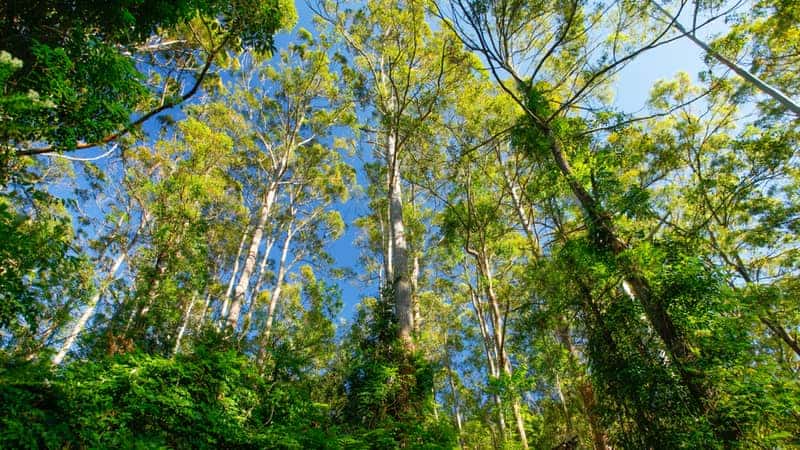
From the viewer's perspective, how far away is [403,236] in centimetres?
695

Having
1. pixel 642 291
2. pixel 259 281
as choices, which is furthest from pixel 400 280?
pixel 259 281

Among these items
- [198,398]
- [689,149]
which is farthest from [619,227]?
[689,149]

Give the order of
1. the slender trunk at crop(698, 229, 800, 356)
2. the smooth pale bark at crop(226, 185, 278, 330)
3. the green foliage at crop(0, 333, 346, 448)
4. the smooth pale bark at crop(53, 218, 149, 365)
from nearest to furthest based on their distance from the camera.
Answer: the green foliage at crop(0, 333, 346, 448)
the slender trunk at crop(698, 229, 800, 356)
the smooth pale bark at crop(226, 185, 278, 330)
the smooth pale bark at crop(53, 218, 149, 365)

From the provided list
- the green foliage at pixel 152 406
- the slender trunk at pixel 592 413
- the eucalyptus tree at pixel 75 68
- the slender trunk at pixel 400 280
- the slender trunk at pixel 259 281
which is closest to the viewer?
the green foliage at pixel 152 406

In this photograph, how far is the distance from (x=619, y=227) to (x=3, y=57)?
6151 mm

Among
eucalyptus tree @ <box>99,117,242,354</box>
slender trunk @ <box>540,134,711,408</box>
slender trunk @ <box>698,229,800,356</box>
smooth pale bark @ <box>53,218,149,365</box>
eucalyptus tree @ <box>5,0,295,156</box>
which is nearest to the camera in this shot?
eucalyptus tree @ <box>5,0,295,156</box>

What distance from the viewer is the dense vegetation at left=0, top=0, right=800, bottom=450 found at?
336 cm

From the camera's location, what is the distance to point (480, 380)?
59.9 ft

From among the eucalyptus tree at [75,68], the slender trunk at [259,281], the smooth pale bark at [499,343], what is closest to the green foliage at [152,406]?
the eucalyptus tree at [75,68]

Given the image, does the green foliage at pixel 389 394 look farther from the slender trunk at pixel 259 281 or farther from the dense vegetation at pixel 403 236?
the slender trunk at pixel 259 281

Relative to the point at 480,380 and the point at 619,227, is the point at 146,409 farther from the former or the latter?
the point at 480,380

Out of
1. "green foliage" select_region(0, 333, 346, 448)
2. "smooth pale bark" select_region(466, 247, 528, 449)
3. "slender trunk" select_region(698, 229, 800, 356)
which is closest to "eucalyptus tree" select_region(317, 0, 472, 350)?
"smooth pale bark" select_region(466, 247, 528, 449)

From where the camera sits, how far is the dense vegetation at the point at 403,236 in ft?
11.0

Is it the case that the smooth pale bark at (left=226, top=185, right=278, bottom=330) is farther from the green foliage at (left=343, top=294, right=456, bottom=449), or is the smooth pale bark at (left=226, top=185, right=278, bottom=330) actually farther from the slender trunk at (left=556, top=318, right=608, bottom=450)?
the slender trunk at (left=556, top=318, right=608, bottom=450)
